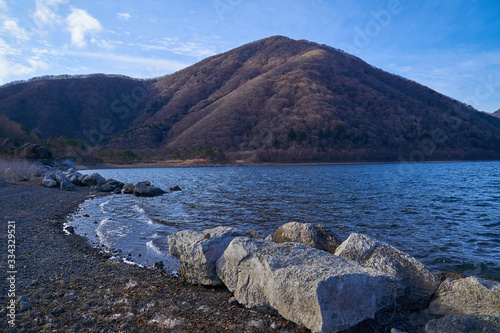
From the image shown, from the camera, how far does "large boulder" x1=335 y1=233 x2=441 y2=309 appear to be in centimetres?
606

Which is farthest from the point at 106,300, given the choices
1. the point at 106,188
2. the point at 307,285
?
the point at 106,188

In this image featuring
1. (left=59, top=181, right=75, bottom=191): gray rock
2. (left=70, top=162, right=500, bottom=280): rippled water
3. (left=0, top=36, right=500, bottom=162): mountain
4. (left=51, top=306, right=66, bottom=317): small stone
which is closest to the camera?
(left=51, top=306, right=66, bottom=317): small stone

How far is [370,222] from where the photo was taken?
14.8 m

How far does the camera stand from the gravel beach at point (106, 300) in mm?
4984

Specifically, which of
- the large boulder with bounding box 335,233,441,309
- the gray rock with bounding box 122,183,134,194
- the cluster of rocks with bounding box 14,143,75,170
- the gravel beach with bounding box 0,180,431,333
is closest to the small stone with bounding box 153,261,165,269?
the gravel beach with bounding box 0,180,431,333

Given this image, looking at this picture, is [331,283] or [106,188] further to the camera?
[106,188]

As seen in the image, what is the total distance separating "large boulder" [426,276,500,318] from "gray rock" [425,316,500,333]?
A: 2.04 feet

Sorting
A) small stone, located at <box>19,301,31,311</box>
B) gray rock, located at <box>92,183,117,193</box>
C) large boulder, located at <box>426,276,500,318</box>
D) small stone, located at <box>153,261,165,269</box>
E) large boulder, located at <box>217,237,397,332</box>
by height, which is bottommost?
gray rock, located at <box>92,183,117,193</box>

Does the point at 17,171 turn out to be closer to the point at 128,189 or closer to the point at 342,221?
the point at 128,189

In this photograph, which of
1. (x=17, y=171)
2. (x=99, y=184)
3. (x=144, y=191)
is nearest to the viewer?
(x=144, y=191)

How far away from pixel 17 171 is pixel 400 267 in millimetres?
36528

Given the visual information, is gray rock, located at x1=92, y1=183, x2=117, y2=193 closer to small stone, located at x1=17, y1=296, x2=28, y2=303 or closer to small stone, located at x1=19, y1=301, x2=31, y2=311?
small stone, located at x1=17, y1=296, x2=28, y2=303

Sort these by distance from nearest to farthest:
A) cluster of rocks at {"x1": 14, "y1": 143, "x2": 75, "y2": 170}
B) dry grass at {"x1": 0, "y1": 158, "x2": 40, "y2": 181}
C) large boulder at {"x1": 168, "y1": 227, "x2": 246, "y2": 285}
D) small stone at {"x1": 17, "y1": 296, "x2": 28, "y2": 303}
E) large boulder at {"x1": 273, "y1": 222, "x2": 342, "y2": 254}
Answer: small stone at {"x1": 17, "y1": 296, "x2": 28, "y2": 303} < large boulder at {"x1": 168, "y1": 227, "x2": 246, "y2": 285} < large boulder at {"x1": 273, "y1": 222, "x2": 342, "y2": 254} < dry grass at {"x1": 0, "y1": 158, "x2": 40, "y2": 181} < cluster of rocks at {"x1": 14, "y1": 143, "x2": 75, "y2": 170}

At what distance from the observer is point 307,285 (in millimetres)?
4527
